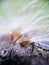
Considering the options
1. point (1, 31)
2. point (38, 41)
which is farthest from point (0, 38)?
point (38, 41)

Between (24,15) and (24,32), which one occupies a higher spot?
(24,15)

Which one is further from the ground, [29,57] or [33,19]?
[33,19]

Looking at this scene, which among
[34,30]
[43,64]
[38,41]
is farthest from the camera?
[34,30]

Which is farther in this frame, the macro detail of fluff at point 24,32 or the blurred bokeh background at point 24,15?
the blurred bokeh background at point 24,15

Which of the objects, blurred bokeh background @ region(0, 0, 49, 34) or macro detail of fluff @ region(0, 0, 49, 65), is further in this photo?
blurred bokeh background @ region(0, 0, 49, 34)

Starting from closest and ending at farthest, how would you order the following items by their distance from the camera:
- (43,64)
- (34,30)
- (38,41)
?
(43,64)
(38,41)
(34,30)

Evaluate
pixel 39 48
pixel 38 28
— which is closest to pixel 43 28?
pixel 38 28

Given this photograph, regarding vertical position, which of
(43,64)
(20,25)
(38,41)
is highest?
(20,25)

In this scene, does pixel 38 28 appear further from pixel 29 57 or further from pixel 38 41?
pixel 29 57

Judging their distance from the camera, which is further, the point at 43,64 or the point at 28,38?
the point at 28,38

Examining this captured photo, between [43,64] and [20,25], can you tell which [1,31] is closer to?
[20,25]
